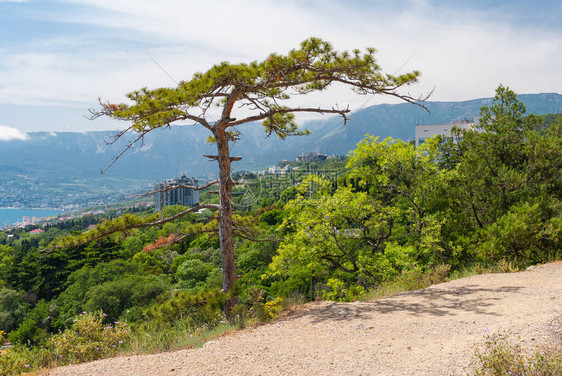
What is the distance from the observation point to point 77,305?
34.6 metres

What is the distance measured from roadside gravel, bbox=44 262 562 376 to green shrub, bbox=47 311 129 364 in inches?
20.2

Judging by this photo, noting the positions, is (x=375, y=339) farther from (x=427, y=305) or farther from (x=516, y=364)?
(x=427, y=305)

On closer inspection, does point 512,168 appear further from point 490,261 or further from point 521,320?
point 521,320

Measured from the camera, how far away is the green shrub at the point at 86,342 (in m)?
5.14

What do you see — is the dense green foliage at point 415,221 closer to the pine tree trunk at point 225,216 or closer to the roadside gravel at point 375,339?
the pine tree trunk at point 225,216

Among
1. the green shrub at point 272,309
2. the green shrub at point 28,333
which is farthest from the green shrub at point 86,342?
the green shrub at point 28,333

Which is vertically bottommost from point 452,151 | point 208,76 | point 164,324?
point 164,324

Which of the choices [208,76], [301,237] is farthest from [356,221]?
[208,76]

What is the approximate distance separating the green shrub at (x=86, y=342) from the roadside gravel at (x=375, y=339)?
0.51 meters

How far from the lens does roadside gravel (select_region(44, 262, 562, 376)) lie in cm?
376

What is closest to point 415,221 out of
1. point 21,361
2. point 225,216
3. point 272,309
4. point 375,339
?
point 225,216

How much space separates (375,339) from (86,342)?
401 cm

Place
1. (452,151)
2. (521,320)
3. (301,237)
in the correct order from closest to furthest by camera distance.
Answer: (521,320), (301,237), (452,151)

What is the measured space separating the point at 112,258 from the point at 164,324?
4225 centimetres
